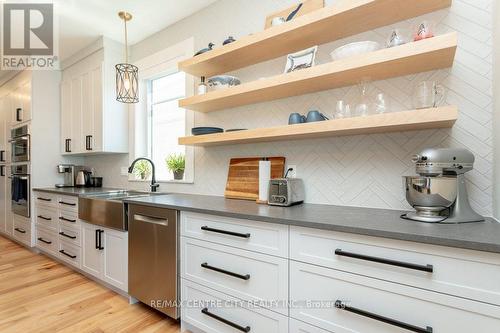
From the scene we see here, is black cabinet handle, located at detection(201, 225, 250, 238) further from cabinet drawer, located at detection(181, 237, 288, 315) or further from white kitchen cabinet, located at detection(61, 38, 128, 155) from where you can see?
white kitchen cabinet, located at detection(61, 38, 128, 155)

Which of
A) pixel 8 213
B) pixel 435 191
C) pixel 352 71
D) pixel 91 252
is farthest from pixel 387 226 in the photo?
pixel 8 213

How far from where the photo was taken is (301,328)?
48.5 inches

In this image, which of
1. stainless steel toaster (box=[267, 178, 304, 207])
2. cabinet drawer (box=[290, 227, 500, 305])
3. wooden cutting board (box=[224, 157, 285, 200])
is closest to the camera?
cabinet drawer (box=[290, 227, 500, 305])

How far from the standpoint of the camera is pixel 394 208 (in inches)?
59.3

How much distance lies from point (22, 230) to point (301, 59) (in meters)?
4.15

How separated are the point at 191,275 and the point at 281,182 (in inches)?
32.2

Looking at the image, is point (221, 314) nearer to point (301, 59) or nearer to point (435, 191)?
point (435, 191)

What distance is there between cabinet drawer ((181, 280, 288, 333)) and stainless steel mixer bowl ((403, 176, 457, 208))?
857 millimetres

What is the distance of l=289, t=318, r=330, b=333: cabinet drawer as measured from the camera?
3.92 feet

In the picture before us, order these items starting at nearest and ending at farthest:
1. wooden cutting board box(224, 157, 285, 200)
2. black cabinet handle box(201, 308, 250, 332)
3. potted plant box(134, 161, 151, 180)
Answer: black cabinet handle box(201, 308, 250, 332)
wooden cutting board box(224, 157, 285, 200)
potted plant box(134, 161, 151, 180)

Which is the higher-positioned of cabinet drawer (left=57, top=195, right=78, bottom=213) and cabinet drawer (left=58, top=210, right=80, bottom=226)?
cabinet drawer (left=57, top=195, right=78, bottom=213)

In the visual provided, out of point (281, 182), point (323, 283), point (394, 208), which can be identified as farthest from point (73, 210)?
point (394, 208)

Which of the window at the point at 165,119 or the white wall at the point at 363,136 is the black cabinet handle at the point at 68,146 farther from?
the white wall at the point at 363,136

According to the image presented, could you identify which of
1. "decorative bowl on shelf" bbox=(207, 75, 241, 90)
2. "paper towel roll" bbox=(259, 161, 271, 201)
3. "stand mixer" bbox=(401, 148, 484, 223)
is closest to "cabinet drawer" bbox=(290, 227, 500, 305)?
"stand mixer" bbox=(401, 148, 484, 223)
